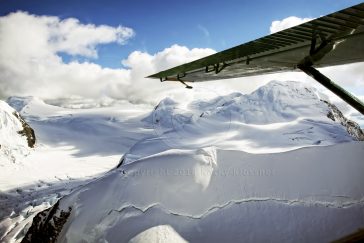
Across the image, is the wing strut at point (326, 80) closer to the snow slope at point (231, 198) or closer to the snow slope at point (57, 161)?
the snow slope at point (231, 198)

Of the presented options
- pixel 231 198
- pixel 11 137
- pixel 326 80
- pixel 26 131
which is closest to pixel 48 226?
pixel 231 198

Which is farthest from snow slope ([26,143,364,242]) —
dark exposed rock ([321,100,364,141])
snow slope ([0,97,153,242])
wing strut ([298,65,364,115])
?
dark exposed rock ([321,100,364,141])

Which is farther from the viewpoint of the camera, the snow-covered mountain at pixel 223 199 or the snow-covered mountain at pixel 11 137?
the snow-covered mountain at pixel 11 137

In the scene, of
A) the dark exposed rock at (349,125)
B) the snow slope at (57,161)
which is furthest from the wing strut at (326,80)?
the dark exposed rock at (349,125)

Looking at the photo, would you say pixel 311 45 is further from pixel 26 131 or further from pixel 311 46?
pixel 26 131

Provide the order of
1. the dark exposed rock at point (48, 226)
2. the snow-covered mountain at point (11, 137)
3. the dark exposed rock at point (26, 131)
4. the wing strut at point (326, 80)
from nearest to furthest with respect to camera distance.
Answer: the wing strut at point (326, 80), the dark exposed rock at point (48, 226), the snow-covered mountain at point (11, 137), the dark exposed rock at point (26, 131)

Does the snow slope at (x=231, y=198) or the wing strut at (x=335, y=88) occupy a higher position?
the wing strut at (x=335, y=88)
